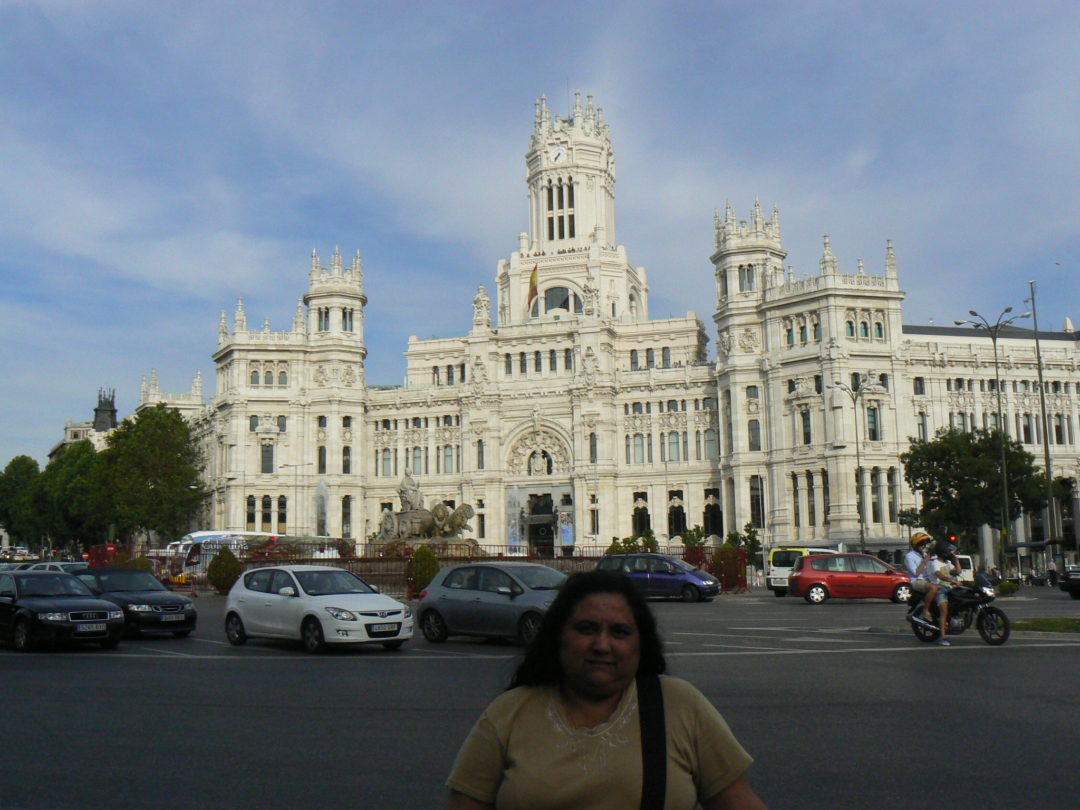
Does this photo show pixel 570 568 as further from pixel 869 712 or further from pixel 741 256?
pixel 741 256

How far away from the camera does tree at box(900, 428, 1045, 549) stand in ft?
184

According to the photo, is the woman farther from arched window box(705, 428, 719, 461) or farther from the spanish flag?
the spanish flag

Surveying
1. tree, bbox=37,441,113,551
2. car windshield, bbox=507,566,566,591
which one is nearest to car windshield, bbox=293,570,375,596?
car windshield, bbox=507,566,566,591

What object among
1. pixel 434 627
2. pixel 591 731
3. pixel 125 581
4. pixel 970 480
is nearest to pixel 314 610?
pixel 434 627

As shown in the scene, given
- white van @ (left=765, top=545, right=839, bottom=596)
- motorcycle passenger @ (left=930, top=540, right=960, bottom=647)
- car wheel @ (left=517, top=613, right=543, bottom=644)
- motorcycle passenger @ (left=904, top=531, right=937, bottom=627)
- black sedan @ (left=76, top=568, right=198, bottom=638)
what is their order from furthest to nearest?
1. white van @ (left=765, top=545, right=839, bottom=596)
2. black sedan @ (left=76, top=568, right=198, bottom=638)
3. car wheel @ (left=517, top=613, right=543, bottom=644)
4. motorcycle passenger @ (left=904, top=531, right=937, bottom=627)
5. motorcycle passenger @ (left=930, top=540, right=960, bottom=647)

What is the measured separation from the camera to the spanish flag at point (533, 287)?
308ft

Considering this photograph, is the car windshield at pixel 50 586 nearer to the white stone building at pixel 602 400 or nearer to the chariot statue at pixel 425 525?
the chariot statue at pixel 425 525

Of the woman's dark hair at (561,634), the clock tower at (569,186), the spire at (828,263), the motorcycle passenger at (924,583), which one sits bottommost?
the motorcycle passenger at (924,583)

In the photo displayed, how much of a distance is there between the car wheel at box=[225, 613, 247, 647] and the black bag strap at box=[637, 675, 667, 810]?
64.9 feet

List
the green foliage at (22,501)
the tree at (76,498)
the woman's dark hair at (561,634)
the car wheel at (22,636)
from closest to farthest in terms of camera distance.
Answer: the woman's dark hair at (561,634) < the car wheel at (22,636) < the tree at (76,498) < the green foliage at (22,501)

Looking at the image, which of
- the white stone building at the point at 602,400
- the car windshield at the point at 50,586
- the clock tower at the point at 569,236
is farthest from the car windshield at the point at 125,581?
the clock tower at the point at 569,236

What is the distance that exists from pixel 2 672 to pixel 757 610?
21259 millimetres

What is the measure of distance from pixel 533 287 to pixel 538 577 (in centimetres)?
7314

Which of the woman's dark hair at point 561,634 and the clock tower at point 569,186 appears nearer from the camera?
the woman's dark hair at point 561,634
